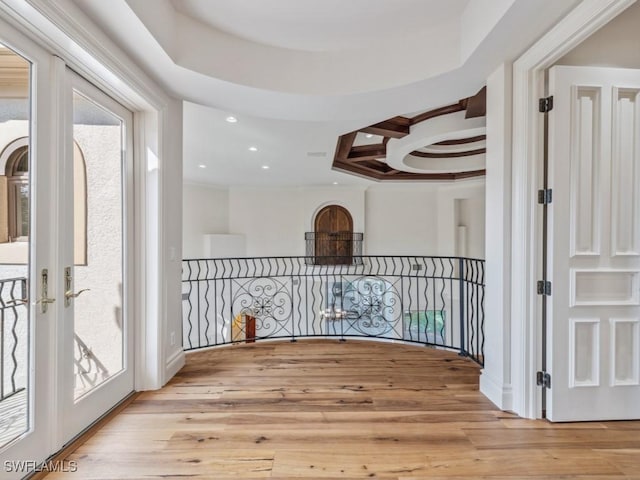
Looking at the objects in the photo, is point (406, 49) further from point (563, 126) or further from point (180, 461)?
point (180, 461)

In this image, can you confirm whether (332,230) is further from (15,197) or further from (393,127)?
(15,197)

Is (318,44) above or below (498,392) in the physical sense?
→ above

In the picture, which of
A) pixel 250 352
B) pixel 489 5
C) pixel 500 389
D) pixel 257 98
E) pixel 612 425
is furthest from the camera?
pixel 250 352

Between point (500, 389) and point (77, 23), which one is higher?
point (77, 23)

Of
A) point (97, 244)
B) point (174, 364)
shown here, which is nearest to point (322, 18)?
point (97, 244)

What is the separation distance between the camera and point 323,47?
2.55m

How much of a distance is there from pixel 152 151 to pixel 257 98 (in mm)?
1014

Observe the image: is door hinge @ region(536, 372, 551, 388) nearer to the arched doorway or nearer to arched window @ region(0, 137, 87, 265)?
arched window @ region(0, 137, 87, 265)

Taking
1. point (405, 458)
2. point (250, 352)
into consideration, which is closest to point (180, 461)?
point (405, 458)

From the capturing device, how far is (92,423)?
203 centimetres

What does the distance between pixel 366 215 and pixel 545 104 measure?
6793 mm

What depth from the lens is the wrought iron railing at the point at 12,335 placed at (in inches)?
60.2

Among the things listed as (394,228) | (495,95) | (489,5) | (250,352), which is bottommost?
(250,352)

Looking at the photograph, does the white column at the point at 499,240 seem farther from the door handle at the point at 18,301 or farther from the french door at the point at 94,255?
the door handle at the point at 18,301
